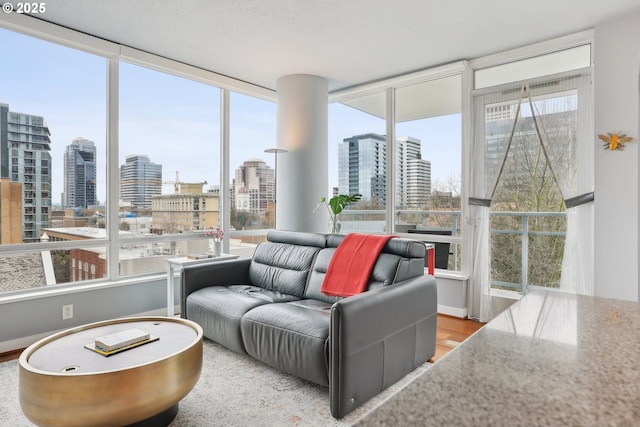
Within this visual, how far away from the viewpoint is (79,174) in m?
3.47

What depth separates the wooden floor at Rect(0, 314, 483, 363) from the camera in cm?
292

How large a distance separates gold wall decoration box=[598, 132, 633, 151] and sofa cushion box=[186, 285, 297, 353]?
9.22ft

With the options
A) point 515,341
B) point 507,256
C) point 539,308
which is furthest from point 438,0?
point 515,341

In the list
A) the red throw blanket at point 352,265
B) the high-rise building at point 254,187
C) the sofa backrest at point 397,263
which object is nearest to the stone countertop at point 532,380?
the sofa backrest at point 397,263

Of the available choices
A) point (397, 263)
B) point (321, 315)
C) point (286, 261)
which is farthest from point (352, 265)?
point (286, 261)

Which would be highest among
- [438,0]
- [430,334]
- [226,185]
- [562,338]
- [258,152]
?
[438,0]

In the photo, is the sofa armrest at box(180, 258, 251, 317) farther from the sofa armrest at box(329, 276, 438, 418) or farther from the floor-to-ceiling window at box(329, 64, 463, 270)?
the floor-to-ceiling window at box(329, 64, 463, 270)

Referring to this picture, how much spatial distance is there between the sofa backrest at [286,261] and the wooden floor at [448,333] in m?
1.23

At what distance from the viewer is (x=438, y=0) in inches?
109

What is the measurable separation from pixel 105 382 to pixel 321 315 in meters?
1.24

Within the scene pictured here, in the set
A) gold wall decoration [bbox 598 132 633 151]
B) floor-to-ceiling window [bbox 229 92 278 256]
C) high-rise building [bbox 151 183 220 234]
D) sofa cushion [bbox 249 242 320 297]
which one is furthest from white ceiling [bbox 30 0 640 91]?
sofa cushion [bbox 249 242 320 297]

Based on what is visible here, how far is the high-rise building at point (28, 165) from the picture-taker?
3.07m

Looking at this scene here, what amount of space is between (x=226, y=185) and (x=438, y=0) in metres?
2.97

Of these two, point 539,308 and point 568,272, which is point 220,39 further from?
point 568,272
